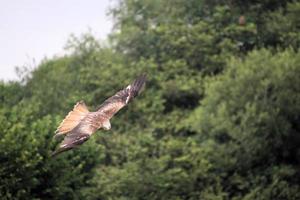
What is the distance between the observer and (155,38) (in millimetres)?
52719

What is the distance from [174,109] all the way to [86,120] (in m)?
34.6

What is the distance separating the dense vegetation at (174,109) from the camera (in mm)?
28906

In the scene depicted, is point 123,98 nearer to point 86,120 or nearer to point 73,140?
point 86,120

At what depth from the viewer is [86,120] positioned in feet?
43.2

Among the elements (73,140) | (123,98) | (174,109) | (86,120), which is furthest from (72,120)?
(174,109)

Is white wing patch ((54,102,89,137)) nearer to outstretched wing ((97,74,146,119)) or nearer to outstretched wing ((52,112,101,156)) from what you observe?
outstretched wing ((52,112,101,156))

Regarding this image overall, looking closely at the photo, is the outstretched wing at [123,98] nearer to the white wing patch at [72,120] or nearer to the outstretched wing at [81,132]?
the white wing patch at [72,120]

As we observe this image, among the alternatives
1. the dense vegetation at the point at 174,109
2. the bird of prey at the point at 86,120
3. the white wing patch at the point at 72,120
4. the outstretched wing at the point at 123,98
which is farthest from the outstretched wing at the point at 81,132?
the dense vegetation at the point at 174,109

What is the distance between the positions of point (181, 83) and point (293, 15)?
328 inches

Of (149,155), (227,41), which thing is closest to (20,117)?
(149,155)

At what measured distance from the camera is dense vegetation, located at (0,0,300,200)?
94.8 ft

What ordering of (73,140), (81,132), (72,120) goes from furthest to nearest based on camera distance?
1. (72,120)
2. (81,132)
3. (73,140)

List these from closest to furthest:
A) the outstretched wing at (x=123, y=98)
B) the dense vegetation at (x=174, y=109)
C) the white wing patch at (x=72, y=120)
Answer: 1. the white wing patch at (x=72, y=120)
2. the outstretched wing at (x=123, y=98)
3. the dense vegetation at (x=174, y=109)

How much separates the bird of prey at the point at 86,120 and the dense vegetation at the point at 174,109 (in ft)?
39.6
